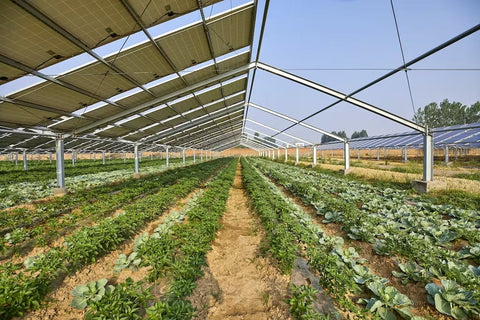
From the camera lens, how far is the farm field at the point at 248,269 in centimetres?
290

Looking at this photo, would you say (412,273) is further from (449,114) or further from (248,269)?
(449,114)

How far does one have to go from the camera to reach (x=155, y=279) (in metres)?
3.75

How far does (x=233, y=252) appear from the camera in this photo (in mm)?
5117

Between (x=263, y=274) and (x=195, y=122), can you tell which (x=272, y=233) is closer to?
(x=263, y=274)

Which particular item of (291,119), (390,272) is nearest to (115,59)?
(390,272)

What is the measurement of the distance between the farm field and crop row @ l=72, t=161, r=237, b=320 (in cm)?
2

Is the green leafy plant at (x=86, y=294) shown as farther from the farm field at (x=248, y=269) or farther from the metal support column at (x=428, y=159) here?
the metal support column at (x=428, y=159)

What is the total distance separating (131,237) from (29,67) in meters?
5.22

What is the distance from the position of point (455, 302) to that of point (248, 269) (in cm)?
312

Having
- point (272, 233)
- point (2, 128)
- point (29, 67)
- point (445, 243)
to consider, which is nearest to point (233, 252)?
point (272, 233)

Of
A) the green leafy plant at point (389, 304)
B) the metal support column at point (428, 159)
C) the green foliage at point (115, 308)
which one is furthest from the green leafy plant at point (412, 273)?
the metal support column at point (428, 159)

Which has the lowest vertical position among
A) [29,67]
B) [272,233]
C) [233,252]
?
[233,252]

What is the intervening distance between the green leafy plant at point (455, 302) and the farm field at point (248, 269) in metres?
0.01

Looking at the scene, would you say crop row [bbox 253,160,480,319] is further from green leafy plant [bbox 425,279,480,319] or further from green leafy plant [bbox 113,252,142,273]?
green leafy plant [bbox 113,252,142,273]
